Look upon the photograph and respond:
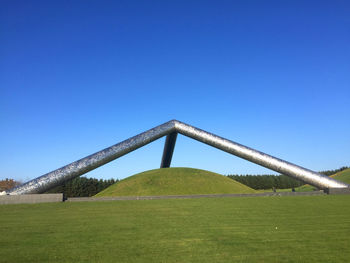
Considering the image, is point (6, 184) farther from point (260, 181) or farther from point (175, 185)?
point (260, 181)

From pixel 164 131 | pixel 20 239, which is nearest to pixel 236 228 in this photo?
pixel 20 239

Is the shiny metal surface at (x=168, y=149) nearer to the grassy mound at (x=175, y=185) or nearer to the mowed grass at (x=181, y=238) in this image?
the grassy mound at (x=175, y=185)

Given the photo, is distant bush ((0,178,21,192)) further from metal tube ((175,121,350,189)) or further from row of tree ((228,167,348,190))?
row of tree ((228,167,348,190))

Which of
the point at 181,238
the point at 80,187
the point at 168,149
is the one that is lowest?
the point at 181,238

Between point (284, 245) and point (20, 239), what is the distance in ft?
23.0

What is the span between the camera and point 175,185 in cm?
2630

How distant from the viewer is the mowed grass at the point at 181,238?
19.0 ft

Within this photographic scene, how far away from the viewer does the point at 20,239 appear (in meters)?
7.45

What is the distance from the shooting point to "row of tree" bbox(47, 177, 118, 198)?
47956mm

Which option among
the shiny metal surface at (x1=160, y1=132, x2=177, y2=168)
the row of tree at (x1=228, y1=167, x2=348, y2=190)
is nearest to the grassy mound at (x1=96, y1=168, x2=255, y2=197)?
the shiny metal surface at (x1=160, y1=132, x2=177, y2=168)

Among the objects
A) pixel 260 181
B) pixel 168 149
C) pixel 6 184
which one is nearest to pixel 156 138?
pixel 168 149

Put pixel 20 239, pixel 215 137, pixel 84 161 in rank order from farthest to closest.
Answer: pixel 215 137 → pixel 84 161 → pixel 20 239

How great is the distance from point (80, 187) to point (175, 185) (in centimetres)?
2870

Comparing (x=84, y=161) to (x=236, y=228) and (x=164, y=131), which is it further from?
(x=236, y=228)
